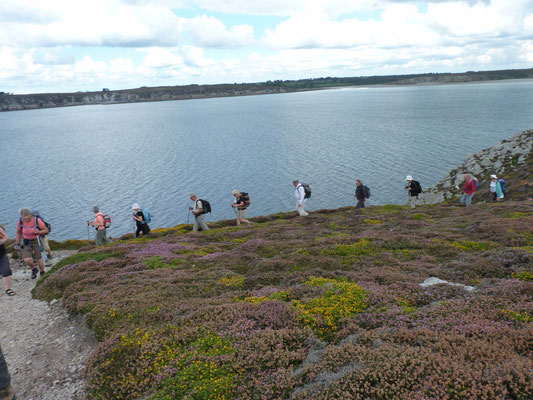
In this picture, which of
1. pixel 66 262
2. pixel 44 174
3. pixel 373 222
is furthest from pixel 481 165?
pixel 44 174

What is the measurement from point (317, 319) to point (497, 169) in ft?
166

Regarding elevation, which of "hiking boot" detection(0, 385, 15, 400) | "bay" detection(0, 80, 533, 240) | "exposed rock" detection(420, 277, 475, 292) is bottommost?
"bay" detection(0, 80, 533, 240)

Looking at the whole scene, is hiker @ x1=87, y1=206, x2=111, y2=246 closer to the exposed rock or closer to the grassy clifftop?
the grassy clifftop

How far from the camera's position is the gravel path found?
32.2 ft

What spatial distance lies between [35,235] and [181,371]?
15.2 meters

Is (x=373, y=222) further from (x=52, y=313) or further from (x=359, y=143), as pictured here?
(x=359, y=143)

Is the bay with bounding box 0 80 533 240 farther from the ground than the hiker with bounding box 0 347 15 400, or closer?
closer

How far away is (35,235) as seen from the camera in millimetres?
19375

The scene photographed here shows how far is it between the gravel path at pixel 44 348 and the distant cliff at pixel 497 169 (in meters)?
40.6

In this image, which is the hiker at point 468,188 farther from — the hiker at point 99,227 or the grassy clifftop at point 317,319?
the hiker at point 99,227

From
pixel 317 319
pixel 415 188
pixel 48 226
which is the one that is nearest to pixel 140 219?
pixel 48 226

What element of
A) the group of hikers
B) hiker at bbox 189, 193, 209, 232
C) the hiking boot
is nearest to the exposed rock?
the hiking boot

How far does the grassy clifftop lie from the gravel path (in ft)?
2.02

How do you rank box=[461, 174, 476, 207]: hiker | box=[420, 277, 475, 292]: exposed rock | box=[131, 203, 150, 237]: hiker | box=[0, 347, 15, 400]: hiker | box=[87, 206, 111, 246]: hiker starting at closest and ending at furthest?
box=[0, 347, 15, 400]: hiker → box=[420, 277, 475, 292]: exposed rock → box=[87, 206, 111, 246]: hiker → box=[131, 203, 150, 237]: hiker → box=[461, 174, 476, 207]: hiker
